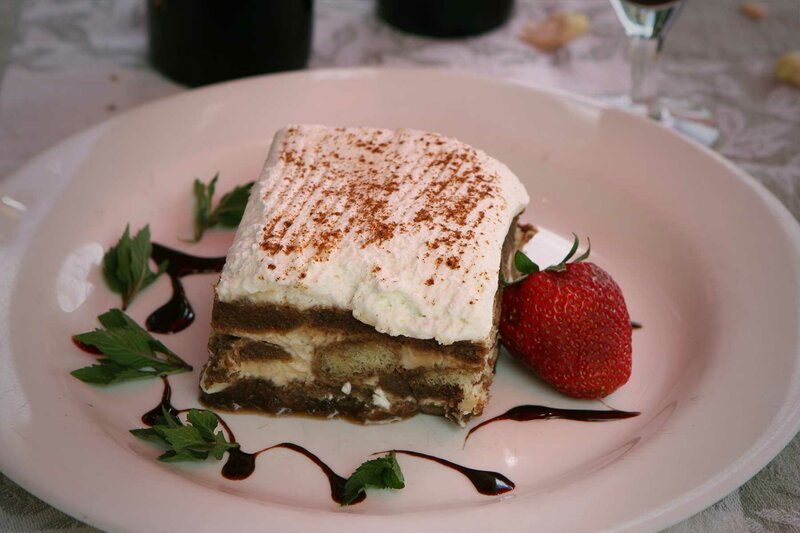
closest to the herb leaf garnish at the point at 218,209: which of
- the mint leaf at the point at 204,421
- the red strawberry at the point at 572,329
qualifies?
the mint leaf at the point at 204,421

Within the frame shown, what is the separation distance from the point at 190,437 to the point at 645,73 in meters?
2.27

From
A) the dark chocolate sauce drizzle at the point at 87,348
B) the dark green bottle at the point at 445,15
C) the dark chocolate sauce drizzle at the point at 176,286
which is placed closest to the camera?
the dark chocolate sauce drizzle at the point at 87,348

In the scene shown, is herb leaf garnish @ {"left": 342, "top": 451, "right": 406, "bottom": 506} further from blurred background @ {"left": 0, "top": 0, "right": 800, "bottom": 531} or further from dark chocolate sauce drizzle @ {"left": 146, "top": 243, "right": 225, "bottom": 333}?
blurred background @ {"left": 0, "top": 0, "right": 800, "bottom": 531}

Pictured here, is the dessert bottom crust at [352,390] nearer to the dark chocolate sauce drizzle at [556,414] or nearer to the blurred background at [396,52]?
the dark chocolate sauce drizzle at [556,414]

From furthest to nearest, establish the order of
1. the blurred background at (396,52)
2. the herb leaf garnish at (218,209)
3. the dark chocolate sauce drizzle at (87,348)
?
the blurred background at (396,52)
the herb leaf garnish at (218,209)
the dark chocolate sauce drizzle at (87,348)

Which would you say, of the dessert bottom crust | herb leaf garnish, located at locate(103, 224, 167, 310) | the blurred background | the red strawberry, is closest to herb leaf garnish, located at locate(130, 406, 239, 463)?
the dessert bottom crust

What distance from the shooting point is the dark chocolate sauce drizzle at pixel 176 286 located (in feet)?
8.05

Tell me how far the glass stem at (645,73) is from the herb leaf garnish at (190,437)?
216 centimetres

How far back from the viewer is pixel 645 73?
11.3 feet

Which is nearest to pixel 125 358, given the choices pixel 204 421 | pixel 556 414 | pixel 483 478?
pixel 204 421

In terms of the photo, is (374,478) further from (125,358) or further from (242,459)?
(125,358)

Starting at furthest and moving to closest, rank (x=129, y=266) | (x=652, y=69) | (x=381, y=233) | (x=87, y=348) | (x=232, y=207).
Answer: (x=652, y=69)
(x=232, y=207)
(x=129, y=266)
(x=87, y=348)
(x=381, y=233)

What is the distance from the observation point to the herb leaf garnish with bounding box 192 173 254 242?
276cm

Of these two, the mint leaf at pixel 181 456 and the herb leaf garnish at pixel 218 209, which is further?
the herb leaf garnish at pixel 218 209
